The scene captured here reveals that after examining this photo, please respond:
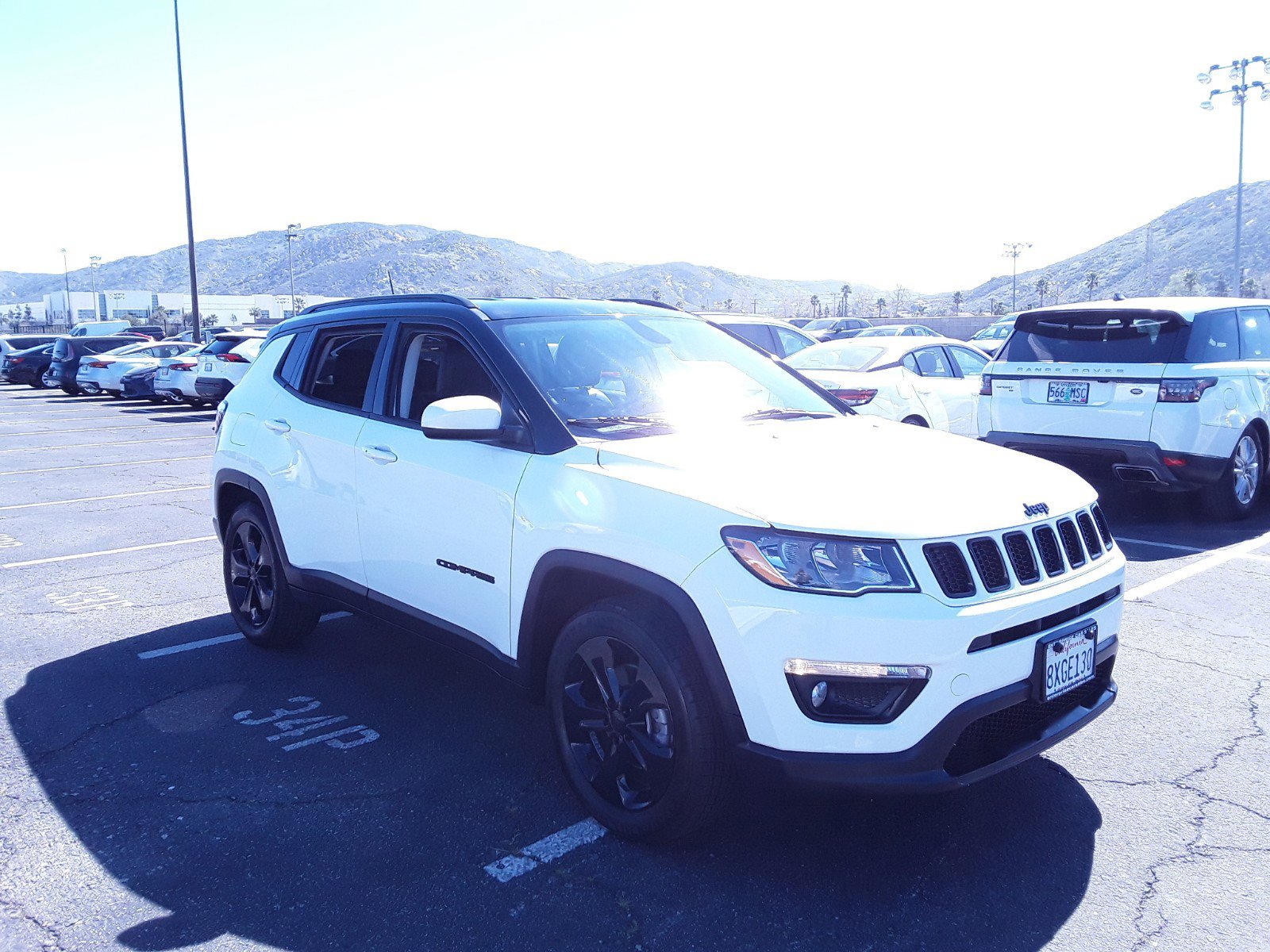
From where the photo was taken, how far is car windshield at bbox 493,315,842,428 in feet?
12.5

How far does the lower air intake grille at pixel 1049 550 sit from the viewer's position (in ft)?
10.2

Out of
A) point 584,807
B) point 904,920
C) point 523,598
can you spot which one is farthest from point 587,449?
point 904,920

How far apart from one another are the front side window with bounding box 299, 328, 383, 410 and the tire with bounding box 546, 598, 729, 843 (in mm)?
1827

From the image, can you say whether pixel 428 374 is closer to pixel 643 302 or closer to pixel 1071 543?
pixel 643 302

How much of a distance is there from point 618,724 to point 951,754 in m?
1.03

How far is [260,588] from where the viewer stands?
5270 millimetres

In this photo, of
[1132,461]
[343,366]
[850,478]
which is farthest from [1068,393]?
[343,366]

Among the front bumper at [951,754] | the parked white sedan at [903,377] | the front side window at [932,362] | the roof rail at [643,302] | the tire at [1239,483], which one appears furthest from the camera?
the front side window at [932,362]

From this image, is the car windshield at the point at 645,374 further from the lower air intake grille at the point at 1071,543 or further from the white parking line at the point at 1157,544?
the white parking line at the point at 1157,544

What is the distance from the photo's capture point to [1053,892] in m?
2.96

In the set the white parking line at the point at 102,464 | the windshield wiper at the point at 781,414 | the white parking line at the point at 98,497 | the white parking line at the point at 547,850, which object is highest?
the windshield wiper at the point at 781,414

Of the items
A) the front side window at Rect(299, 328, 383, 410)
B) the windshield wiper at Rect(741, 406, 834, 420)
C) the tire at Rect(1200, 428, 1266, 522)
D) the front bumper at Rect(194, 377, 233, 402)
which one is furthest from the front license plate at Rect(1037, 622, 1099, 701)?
the front bumper at Rect(194, 377, 233, 402)

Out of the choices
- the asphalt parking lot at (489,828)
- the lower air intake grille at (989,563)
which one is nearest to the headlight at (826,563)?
the lower air intake grille at (989,563)

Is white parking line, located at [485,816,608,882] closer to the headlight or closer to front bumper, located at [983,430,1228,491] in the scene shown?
the headlight
